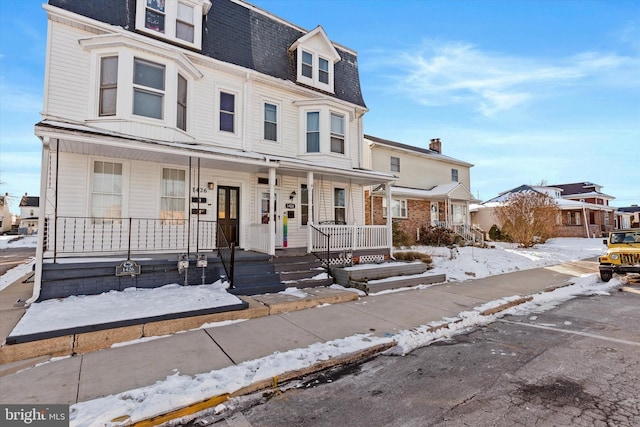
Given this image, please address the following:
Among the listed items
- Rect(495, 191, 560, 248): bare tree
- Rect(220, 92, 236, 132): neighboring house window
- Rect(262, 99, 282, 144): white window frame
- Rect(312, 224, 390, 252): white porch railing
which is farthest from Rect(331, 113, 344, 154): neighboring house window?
Rect(495, 191, 560, 248): bare tree

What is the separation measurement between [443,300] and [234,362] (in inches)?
220

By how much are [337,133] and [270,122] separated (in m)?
2.78

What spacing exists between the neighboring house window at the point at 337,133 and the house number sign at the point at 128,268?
8027 millimetres

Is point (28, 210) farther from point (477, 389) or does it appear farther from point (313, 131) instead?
point (477, 389)

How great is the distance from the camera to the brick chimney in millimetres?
26406

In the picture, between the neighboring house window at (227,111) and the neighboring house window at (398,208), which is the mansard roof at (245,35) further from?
the neighboring house window at (398,208)

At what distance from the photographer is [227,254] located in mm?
8805

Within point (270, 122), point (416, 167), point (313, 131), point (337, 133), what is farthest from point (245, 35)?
point (416, 167)

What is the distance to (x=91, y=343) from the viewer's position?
4.66 m

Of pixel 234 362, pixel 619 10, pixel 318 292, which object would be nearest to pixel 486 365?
pixel 234 362

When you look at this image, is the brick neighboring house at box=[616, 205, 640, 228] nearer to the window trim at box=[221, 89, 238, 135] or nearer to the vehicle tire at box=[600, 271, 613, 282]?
the vehicle tire at box=[600, 271, 613, 282]

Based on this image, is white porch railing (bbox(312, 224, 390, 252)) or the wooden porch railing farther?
white porch railing (bbox(312, 224, 390, 252))

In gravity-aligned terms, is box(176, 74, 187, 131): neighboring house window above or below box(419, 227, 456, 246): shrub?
above

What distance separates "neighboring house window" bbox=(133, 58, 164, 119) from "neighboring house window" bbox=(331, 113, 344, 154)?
20.4 ft
